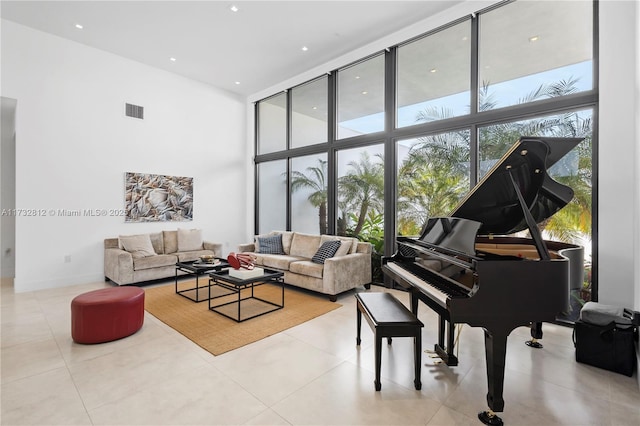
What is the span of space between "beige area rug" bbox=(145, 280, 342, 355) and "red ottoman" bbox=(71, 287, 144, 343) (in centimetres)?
46

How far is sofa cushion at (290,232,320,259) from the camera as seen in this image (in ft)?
18.2

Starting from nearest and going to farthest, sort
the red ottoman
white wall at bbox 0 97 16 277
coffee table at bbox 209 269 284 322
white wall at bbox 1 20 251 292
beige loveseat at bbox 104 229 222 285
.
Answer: the red ottoman
coffee table at bbox 209 269 284 322
white wall at bbox 1 20 251 292
beige loveseat at bbox 104 229 222 285
white wall at bbox 0 97 16 277

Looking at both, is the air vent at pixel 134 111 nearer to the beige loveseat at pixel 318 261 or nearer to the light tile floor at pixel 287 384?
the beige loveseat at pixel 318 261

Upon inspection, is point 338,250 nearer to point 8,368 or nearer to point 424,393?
point 424,393

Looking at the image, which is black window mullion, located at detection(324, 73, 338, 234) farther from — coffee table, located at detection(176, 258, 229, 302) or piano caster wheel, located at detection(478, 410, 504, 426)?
piano caster wheel, located at detection(478, 410, 504, 426)

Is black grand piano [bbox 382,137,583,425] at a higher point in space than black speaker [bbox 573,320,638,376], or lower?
higher

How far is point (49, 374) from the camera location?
240 centimetres

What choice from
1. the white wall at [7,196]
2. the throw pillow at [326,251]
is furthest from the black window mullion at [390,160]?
the white wall at [7,196]

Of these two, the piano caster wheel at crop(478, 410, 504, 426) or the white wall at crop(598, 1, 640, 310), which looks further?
the white wall at crop(598, 1, 640, 310)

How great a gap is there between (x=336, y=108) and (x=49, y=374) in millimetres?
5345

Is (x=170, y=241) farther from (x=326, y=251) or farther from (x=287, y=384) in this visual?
(x=287, y=384)

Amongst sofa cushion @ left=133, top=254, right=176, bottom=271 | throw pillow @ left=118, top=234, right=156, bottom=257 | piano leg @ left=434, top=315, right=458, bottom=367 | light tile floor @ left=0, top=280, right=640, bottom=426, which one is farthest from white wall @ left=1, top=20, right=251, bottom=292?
piano leg @ left=434, top=315, right=458, bottom=367

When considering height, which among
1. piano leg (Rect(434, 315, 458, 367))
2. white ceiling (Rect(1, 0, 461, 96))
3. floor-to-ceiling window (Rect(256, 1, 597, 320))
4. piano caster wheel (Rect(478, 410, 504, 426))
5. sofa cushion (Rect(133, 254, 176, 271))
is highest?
white ceiling (Rect(1, 0, 461, 96))

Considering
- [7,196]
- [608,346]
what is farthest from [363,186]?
[7,196]
